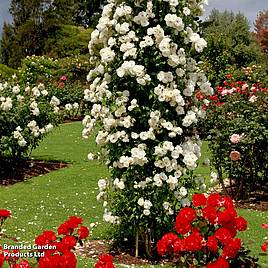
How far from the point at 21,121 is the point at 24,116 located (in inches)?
5.6

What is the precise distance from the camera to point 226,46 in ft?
89.7

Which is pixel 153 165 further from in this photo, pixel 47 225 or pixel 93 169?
pixel 93 169

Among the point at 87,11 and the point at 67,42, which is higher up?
the point at 87,11

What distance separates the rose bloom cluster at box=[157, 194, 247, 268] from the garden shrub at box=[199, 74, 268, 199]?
222 inches

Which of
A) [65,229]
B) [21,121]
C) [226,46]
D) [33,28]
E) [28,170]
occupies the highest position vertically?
[33,28]

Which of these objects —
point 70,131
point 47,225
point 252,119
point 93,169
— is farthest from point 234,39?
point 47,225

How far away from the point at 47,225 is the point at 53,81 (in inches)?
803

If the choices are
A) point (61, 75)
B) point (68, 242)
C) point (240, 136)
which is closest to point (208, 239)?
point (68, 242)

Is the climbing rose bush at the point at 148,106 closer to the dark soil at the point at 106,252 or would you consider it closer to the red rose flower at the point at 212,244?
the dark soil at the point at 106,252

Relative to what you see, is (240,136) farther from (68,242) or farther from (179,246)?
(68,242)

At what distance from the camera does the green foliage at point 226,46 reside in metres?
25.0

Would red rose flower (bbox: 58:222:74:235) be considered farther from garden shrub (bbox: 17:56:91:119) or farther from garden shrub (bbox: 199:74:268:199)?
garden shrub (bbox: 17:56:91:119)

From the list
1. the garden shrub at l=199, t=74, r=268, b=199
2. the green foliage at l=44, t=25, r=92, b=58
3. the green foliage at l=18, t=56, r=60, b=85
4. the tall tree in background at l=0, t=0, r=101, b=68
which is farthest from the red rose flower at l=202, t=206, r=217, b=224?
the tall tree in background at l=0, t=0, r=101, b=68

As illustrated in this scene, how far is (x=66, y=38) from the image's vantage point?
4262 centimetres
